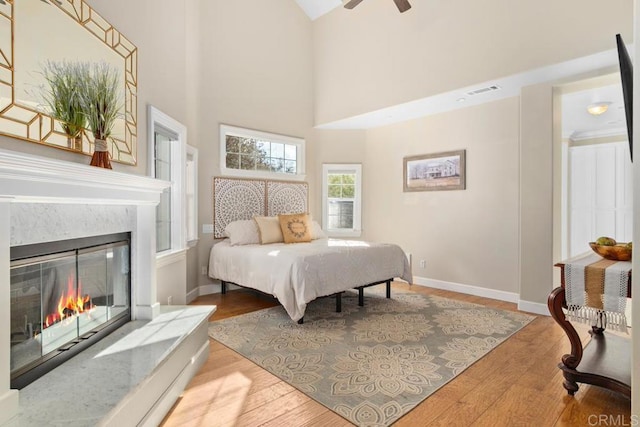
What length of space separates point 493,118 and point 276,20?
12.1ft

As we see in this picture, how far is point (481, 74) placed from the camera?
12.7ft

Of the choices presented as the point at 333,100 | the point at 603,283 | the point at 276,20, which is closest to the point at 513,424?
the point at 603,283

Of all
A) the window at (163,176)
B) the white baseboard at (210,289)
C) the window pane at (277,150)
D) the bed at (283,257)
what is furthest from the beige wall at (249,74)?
the window at (163,176)

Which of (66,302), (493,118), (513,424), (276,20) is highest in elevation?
(276,20)

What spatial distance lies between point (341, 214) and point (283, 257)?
2752mm

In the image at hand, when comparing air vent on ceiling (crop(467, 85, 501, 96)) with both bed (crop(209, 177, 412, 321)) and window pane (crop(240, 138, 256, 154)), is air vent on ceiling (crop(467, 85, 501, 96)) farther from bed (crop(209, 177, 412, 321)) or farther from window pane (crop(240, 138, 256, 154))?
window pane (crop(240, 138, 256, 154))

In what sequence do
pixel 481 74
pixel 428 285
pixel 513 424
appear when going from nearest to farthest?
pixel 513 424, pixel 481 74, pixel 428 285

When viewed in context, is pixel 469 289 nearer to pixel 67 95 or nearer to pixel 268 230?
pixel 268 230

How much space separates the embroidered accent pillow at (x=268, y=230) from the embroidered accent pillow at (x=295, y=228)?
7 cm

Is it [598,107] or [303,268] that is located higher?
[598,107]

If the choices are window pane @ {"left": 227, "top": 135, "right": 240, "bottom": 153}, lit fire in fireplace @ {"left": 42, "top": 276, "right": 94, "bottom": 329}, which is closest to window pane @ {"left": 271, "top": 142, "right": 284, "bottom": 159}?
window pane @ {"left": 227, "top": 135, "right": 240, "bottom": 153}

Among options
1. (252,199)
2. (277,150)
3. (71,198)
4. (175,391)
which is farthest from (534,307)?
(71,198)

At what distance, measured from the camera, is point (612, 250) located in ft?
7.15

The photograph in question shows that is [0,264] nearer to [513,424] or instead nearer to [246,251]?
[513,424]
